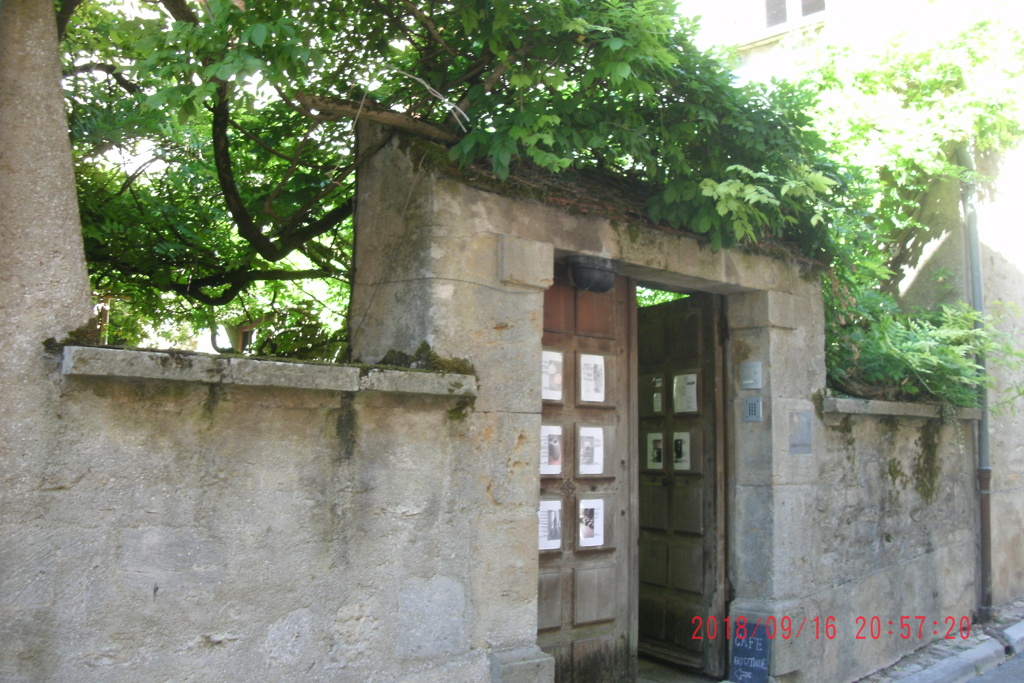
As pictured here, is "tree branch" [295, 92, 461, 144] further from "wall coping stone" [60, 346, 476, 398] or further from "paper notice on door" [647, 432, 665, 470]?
"paper notice on door" [647, 432, 665, 470]

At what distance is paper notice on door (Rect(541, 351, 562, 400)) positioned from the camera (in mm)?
4477

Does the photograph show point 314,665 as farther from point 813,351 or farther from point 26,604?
point 813,351

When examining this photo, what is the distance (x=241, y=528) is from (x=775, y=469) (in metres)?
3.26

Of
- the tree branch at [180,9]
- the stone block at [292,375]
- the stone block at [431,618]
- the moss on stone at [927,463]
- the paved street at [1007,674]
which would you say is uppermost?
the tree branch at [180,9]

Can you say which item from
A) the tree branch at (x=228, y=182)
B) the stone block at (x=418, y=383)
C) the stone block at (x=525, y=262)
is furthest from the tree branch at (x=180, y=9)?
the stone block at (x=418, y=383)

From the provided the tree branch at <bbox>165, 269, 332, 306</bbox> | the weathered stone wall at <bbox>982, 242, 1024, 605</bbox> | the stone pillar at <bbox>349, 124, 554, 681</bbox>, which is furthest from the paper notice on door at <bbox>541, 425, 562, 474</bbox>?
the weathered stone wall at <bbox>982, 242, 1024, 605</bbox>

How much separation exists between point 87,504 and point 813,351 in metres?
4.33

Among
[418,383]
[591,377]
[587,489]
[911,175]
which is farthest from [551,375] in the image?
[911,175]

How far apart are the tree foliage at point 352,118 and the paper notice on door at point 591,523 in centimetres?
159

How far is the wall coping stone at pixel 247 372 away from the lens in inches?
103

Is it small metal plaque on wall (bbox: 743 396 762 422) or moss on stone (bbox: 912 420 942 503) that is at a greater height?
small metal plaque on wall (bbox: 743 396 762 422)

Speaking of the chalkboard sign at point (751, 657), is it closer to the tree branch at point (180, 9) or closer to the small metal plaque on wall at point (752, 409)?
the small metal plaque on wall at point (752, 409)

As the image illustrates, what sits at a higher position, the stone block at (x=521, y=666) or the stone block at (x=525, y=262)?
the stone block at (x=525, y=262)

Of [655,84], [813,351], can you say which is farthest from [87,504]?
[813,351]
